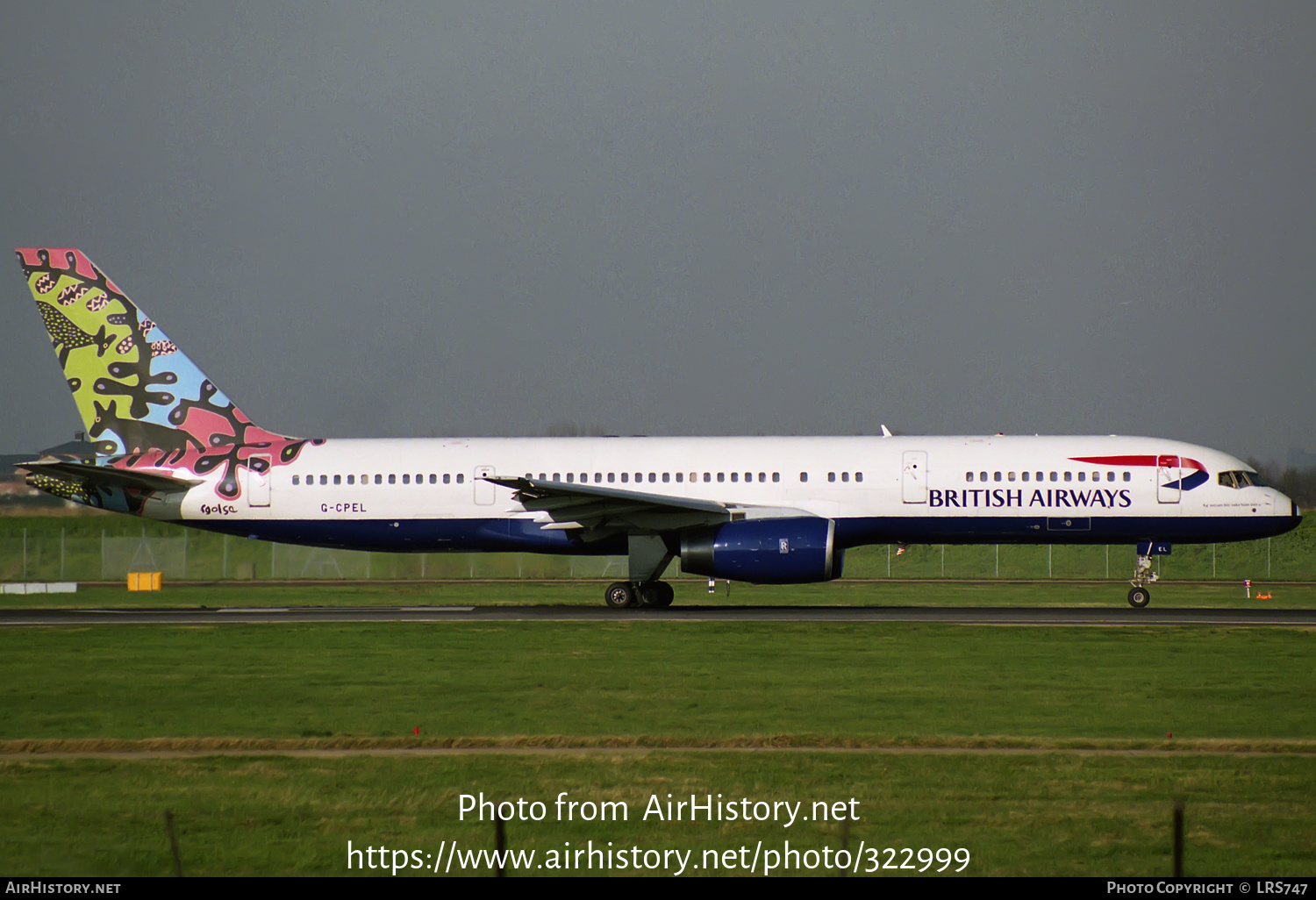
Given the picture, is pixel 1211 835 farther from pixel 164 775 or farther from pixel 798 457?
pixel 798 457

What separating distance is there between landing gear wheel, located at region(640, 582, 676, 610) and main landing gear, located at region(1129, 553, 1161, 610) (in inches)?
428

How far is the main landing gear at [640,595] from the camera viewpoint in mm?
33094

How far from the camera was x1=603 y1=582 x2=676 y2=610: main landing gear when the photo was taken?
3309 cm

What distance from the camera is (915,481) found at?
3231cm

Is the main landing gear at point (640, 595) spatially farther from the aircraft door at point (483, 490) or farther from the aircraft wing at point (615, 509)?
the aircraft door at point (483, 490)

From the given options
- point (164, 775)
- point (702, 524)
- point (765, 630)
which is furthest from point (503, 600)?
point (164, 775)

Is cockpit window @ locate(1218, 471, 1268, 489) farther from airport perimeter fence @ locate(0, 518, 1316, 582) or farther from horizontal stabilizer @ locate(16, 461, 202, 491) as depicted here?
horizontal stabilizer @ locate(16, 461, 202, 491)

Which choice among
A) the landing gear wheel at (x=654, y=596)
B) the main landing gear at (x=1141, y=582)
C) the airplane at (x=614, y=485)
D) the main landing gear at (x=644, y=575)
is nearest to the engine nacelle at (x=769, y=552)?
the airplane at (x=614, y=485)

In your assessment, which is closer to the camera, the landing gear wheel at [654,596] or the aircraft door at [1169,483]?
the aircraft door at [1169,483]

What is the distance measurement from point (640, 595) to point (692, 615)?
3.03 metres

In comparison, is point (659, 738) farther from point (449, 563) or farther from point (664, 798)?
point (449, 563)

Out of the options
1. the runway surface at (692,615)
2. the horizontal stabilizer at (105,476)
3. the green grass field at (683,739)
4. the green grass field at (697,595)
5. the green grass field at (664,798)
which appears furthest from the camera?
the green grass field at (697,595)

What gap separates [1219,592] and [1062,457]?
46.9ft
